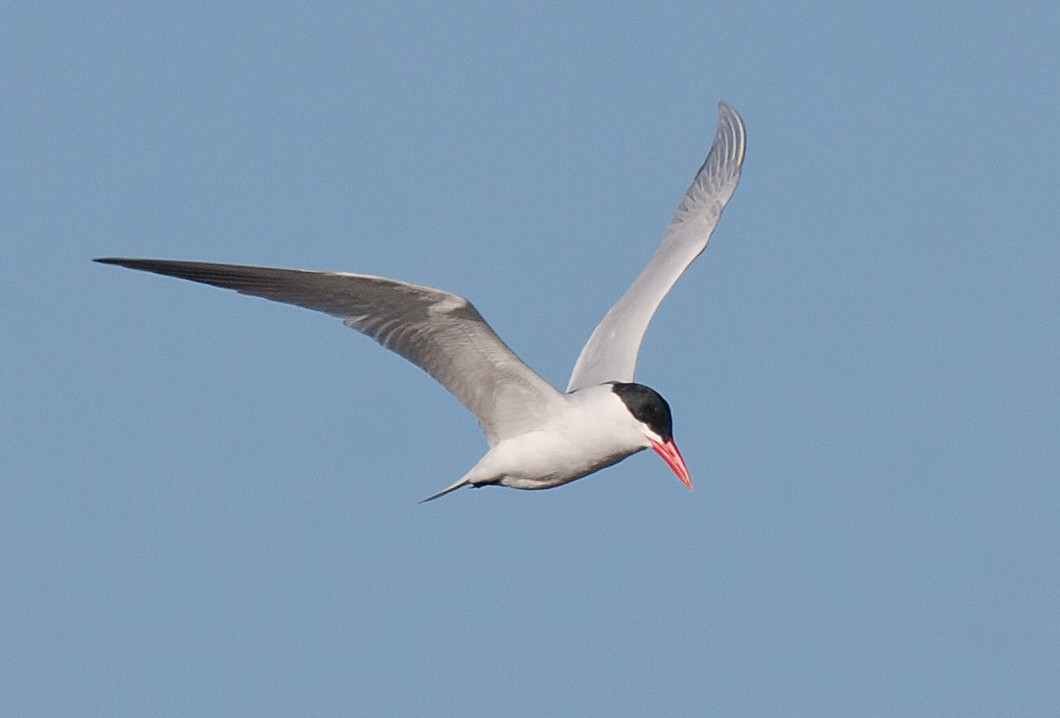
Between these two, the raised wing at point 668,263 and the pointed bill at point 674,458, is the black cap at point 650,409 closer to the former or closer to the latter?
the pointed bill at point 674,458

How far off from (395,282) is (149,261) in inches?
47.5

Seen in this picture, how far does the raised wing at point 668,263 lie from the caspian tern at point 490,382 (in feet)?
0.42

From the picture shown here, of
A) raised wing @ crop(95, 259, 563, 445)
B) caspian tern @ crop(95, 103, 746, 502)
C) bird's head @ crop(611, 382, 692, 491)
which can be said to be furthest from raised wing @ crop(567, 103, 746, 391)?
bird's head @ crop(611, 382, 692, 491)

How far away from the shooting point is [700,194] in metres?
12.1

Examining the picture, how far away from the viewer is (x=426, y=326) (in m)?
8.69

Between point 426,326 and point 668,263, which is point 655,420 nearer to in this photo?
point 426,326

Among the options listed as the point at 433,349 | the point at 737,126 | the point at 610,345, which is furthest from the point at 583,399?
the point at 737,126

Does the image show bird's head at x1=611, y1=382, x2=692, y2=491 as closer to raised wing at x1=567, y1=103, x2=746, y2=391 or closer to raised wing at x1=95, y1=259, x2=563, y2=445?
raised wing at x1=95, y1=259, x2=563, y2=445

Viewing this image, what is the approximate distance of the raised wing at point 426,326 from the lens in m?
8.16

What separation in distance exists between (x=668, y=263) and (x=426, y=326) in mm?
3208

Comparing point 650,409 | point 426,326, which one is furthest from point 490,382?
point 650,409

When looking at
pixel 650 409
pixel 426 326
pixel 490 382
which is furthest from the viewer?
pixel 490 382

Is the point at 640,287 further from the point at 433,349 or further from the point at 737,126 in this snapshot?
the point at 433,349

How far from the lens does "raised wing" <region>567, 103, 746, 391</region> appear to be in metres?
10.7
